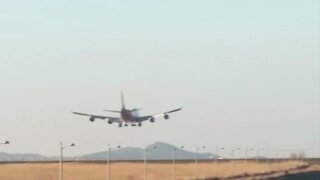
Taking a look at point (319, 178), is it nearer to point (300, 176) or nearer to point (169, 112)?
point (300, 176)

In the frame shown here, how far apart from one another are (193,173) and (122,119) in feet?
191

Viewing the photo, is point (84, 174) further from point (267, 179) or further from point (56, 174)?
point (267, 179)

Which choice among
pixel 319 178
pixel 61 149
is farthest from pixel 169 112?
pixel 61 149

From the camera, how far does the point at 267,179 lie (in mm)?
143625

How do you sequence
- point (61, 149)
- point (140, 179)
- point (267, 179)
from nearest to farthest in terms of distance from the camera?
point (61, 149)
point (267, 179)
point (140, 179)

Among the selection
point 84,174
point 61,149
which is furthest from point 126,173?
point 61,149

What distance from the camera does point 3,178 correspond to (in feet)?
525

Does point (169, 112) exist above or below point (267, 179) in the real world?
above

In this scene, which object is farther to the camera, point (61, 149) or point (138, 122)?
point (138, 122)

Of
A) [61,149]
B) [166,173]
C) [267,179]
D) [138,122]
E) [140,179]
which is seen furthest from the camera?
[166,173]

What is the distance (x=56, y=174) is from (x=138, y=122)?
48.2m

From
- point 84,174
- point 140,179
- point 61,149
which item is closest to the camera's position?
point 61,149

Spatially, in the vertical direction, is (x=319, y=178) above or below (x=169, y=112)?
below

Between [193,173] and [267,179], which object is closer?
[267,179]
